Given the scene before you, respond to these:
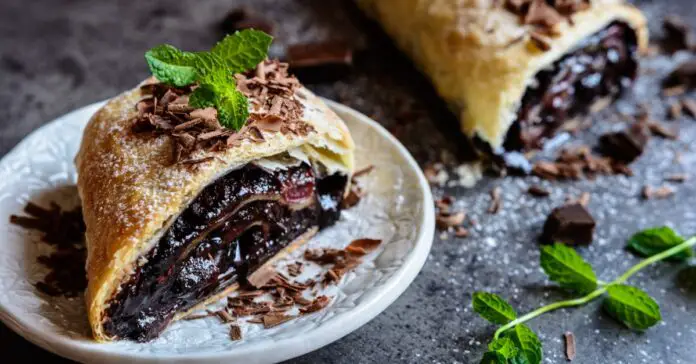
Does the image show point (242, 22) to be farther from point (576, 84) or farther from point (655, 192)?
point (655, 192)

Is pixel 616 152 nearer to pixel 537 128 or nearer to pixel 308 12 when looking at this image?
pixel 537 128

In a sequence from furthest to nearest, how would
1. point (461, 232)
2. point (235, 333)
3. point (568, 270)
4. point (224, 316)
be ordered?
point (461, 232) → point (568, 270) → point (224, 316) → point (235, 333)

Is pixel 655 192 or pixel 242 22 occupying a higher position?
pixel 242 22

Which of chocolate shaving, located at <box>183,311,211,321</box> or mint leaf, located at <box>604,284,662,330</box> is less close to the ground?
chocolate shaving, located at <box>183,311,211,321</box>

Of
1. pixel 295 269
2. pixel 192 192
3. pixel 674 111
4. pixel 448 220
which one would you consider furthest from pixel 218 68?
pixel 674 111

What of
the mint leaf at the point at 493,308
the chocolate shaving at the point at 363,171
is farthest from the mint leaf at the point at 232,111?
the mint leaf at the point at 493,308

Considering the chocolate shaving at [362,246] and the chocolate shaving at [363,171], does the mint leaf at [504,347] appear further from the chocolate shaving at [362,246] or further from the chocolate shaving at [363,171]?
the chocolate shaving at [363,171]

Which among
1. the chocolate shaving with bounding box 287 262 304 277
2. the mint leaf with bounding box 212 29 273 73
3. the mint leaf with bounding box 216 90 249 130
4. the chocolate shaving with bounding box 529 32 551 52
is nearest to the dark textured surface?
the chocolate shaving with bounding box 287 262 304 277

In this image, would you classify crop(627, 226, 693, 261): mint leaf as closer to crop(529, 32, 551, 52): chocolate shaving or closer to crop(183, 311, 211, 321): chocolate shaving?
crop(529, 32, 551, 52): chocolate shaving
